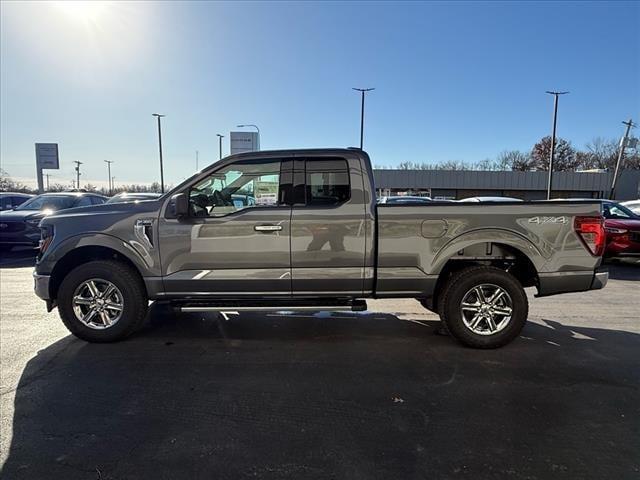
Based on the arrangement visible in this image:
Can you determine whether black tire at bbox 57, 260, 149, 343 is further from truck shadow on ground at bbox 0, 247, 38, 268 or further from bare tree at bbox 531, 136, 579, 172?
bare tree at bbox 531, 136, 579, 172

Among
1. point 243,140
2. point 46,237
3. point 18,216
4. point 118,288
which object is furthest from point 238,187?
point 243,140

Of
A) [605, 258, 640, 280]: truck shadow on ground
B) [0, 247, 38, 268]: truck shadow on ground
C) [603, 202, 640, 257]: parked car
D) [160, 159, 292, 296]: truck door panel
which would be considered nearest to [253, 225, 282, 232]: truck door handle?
[160, 159, 292, 296]: truck door panel

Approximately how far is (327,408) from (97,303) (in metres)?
2.97

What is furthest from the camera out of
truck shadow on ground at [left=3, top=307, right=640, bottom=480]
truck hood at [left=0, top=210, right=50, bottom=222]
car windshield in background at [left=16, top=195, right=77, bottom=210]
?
car windshield in background at [left=16, top=195, right=77, bottom=210]

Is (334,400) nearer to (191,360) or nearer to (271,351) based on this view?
(271,351)

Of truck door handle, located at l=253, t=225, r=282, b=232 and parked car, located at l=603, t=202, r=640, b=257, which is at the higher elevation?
truck door handle, located at l=253, t=225, r=282, b=232

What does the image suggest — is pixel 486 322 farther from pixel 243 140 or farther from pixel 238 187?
pixel 243 140

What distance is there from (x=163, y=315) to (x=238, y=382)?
2562 millimetres

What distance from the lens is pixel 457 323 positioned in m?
4.30

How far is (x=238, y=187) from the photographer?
437cm

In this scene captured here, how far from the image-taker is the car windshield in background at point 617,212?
993cm

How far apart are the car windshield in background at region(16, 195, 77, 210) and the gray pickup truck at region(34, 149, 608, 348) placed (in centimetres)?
878

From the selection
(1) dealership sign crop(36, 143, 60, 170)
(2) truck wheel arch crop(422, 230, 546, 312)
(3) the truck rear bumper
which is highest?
(1) dealership sign crop(36, 143, 60, 170)

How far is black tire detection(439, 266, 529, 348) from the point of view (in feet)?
13.9
